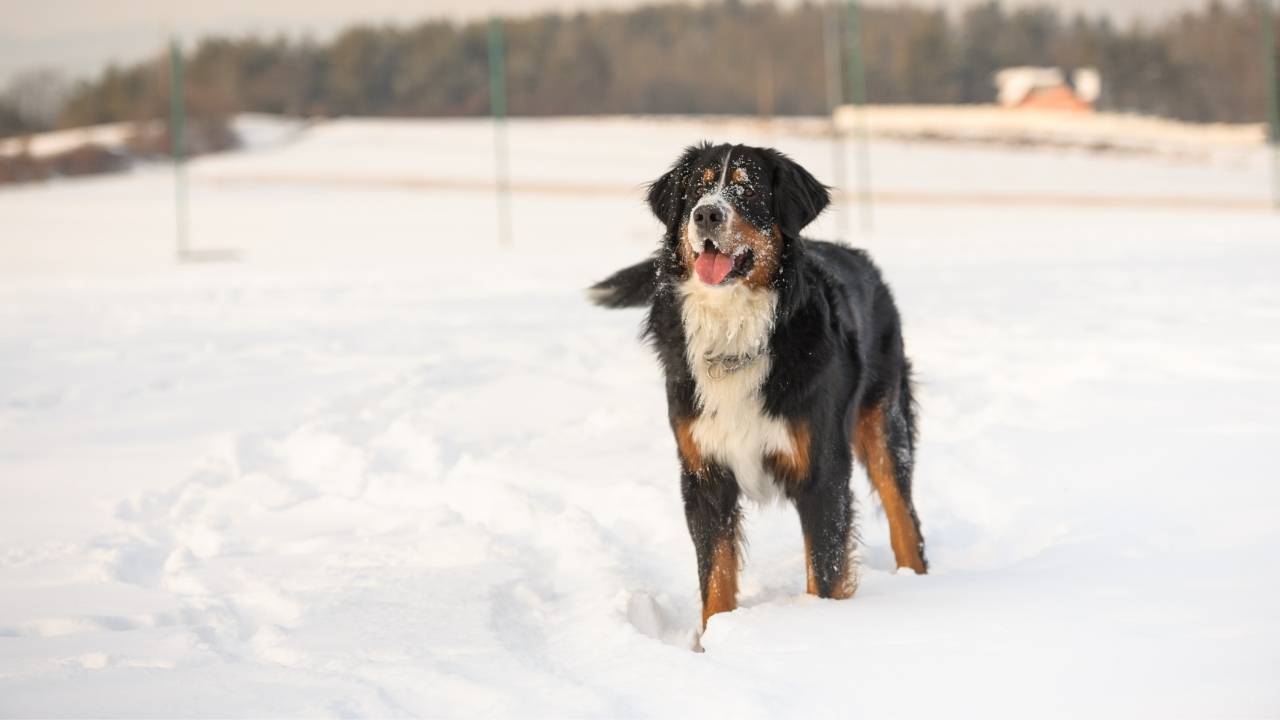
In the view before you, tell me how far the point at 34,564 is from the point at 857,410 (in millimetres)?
3119

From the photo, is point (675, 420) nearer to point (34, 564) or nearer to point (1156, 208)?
point (34, 564)

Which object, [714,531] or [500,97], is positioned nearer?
[714,531]

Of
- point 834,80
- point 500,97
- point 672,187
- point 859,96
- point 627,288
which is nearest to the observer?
point 672,187

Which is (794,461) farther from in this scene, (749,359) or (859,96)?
(859,96)

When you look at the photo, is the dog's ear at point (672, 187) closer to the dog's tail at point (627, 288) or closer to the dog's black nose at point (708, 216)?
the dog's black nose at point (708, 216)

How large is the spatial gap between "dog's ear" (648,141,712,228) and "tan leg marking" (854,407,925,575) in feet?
4.07

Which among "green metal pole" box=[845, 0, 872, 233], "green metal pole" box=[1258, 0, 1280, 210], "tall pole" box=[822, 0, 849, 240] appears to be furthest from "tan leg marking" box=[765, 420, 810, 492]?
"green metal pole" box=[1258, 0, 1280, 210]

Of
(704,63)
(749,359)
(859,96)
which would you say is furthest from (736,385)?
(859,96)

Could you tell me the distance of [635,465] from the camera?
625 cm

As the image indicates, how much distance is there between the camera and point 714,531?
434cm

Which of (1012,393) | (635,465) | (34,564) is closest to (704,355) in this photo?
(635,465)

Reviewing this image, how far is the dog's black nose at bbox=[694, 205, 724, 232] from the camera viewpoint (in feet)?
13.4

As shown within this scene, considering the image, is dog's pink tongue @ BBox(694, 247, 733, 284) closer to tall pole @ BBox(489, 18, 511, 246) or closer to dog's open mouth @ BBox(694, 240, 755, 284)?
dog's open mouth @ BBox(694, 240, 755, 284)

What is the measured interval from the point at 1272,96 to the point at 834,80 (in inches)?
266
